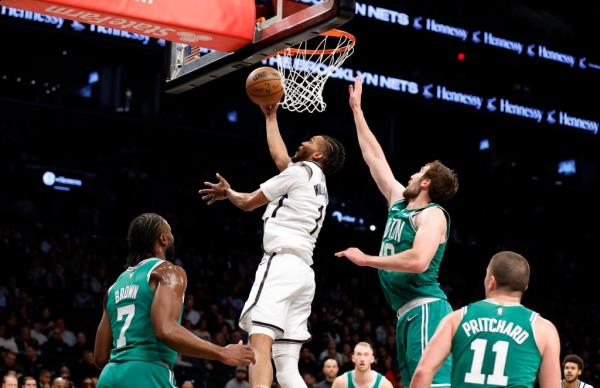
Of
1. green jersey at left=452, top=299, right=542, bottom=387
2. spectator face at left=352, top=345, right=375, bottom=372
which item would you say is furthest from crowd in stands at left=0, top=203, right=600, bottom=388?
green jersey at left=452, top=299, right=542, bottom=387

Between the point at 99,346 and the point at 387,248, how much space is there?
2023 mm

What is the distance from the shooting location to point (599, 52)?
2109cm

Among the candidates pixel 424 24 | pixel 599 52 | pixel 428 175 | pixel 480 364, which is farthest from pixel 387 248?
pixel 599 52

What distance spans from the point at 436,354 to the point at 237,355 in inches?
42.4

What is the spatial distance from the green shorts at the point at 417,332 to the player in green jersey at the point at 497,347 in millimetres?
1355

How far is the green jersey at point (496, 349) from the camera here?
14.8 ft

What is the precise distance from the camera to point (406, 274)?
609cm

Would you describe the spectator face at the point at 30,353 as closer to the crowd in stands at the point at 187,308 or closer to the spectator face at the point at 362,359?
the crowd in stands at the point at 187,308

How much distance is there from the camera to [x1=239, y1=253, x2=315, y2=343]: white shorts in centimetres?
611

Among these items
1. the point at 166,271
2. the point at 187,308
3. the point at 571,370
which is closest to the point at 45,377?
the point at 187,308

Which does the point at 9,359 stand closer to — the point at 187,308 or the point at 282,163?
the point at 187,308

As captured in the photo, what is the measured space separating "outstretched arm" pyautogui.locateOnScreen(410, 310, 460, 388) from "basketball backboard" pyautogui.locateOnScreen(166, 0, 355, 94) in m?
2.31

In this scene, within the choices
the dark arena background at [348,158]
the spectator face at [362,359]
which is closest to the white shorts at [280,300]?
the spectator face at [362,359]

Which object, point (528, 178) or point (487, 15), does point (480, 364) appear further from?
point (528, 178)
